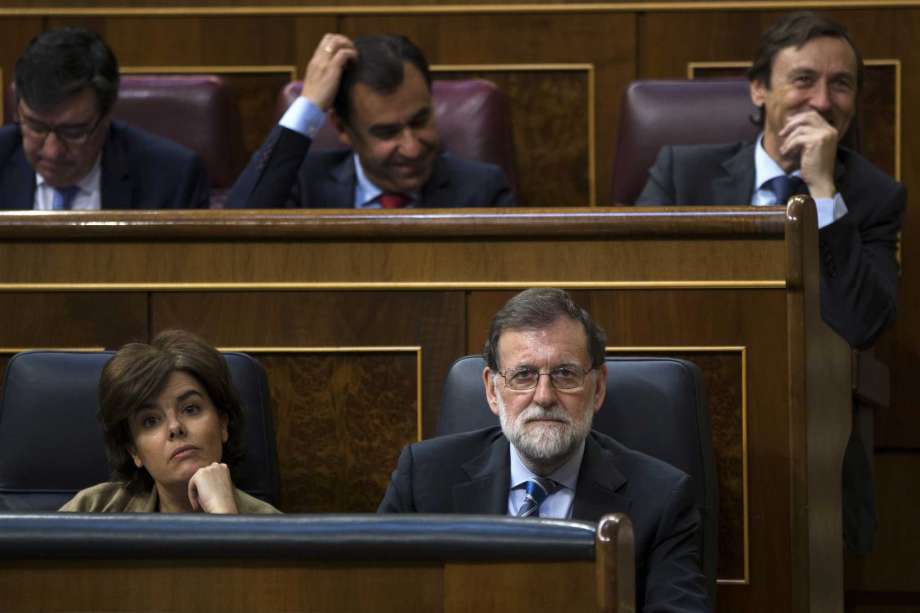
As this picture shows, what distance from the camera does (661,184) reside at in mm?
1545

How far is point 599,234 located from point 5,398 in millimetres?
450

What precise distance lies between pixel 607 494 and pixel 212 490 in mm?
264

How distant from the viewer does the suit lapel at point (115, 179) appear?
1.58 m

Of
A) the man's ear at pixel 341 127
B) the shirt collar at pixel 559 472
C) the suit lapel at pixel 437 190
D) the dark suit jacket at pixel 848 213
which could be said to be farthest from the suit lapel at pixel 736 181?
the shirt collar at pixel 559 472

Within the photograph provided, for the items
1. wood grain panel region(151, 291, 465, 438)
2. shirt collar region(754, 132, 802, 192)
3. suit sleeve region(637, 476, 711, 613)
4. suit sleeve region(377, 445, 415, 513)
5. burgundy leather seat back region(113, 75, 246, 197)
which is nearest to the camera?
suit sleeve region(637, 476, 711, 613)

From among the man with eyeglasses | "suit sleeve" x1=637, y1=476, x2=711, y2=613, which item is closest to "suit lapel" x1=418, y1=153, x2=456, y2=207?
the man with eyeglasses

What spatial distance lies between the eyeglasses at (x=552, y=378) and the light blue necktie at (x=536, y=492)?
0.06 metres

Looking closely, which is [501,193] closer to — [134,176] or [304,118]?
[304,118]

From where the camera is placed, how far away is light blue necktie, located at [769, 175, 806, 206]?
4.79 feet

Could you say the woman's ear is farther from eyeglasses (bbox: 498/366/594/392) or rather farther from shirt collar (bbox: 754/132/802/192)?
shirt collar (bbox: 754/132/802/192)

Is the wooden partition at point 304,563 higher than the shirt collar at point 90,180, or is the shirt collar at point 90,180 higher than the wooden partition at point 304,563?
the shirt collar at point 90,180

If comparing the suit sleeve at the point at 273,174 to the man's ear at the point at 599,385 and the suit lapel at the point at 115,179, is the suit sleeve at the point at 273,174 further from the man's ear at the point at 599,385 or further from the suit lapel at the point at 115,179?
the man's ear at the point at 599,385

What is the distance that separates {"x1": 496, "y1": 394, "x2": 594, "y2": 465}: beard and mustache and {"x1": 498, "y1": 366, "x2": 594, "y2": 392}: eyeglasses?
16 millimetres

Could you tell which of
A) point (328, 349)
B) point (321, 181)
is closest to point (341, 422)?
point (328, 349)
